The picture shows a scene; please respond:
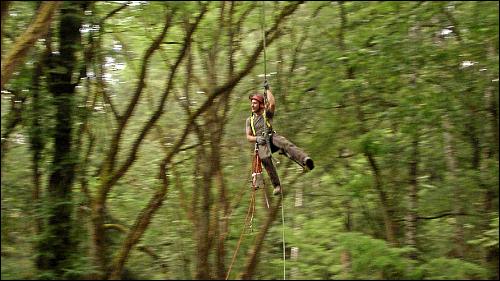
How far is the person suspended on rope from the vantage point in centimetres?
594

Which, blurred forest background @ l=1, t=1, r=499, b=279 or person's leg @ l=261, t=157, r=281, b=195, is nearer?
person's leg @ l=261, t=157, r=281, b=195

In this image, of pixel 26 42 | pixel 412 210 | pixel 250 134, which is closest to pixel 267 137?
pixel 250 134

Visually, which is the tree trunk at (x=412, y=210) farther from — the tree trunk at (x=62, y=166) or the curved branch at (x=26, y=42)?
the curved branch at (x=26, y=42)

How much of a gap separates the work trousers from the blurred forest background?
247cm

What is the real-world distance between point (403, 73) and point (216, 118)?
2.96m

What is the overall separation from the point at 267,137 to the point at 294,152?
35cm

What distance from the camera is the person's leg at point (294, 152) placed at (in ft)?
19.2

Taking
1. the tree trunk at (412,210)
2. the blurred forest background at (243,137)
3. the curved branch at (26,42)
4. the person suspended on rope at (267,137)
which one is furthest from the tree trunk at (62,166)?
the tree trunk at (412,210)

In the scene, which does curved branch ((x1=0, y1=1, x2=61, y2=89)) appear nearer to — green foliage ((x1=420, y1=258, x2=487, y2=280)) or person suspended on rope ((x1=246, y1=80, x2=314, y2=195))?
person suspended on rope ((x1=246, y1=80, x2=314, y2=195))

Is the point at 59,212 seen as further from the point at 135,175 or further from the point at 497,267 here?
the point at 497,267

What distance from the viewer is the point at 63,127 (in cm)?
952

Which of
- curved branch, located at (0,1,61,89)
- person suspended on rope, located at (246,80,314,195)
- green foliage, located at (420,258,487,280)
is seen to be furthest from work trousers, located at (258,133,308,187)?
green foliage, located at (420,258,487,280)

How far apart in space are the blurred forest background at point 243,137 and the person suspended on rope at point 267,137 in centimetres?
248

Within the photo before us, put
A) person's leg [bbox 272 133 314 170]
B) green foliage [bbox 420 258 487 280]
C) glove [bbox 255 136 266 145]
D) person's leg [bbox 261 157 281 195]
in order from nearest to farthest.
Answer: person's leg [bbox 272 133 314 170] < glove [bbox 255 136 266 145] < person's leg [bbox 261 157 281 195] < green foliage [bbox 420 258 487 280]
